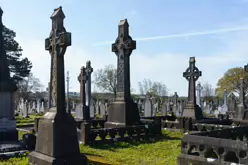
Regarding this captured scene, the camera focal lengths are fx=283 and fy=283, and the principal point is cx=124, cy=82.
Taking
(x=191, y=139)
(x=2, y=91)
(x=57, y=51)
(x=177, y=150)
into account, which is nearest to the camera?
(x=191, y=139)

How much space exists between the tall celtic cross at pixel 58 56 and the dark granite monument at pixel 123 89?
21.5 ft

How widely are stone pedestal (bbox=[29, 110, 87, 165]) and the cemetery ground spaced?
99 cm

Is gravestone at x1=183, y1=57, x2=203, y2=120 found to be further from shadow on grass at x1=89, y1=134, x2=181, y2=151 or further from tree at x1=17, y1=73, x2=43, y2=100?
tree at x1=17, y1=73, x2=43, y2=100

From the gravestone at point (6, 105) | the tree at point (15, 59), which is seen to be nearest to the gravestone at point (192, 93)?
the gravestone at point (6, 105)

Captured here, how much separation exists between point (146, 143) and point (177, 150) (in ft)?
6.23

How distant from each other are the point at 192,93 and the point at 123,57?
6.12 m

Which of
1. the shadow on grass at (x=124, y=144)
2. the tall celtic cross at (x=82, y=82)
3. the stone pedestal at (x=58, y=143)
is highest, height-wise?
the tall celtic cross at (x=82, y=82)

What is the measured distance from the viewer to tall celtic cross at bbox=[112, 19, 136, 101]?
14.1 metres

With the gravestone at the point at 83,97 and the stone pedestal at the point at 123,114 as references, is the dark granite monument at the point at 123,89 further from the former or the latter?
the gravestone at the point at 83,97

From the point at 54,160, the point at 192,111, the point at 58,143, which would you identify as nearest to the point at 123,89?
the point at 192,111

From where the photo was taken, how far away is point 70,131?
709 cm

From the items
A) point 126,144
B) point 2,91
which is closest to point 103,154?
point 126,144

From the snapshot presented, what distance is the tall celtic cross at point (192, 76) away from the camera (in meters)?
18.1

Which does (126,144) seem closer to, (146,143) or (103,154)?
(146,143)
